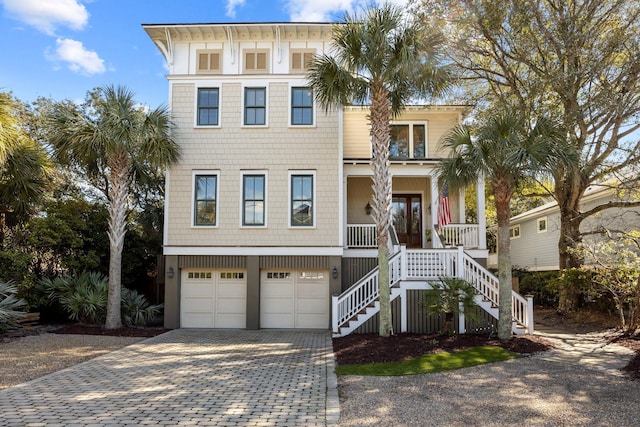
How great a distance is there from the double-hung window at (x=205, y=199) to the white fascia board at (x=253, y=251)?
2.85ft

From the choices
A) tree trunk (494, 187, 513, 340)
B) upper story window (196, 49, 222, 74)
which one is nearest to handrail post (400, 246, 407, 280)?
tree trunk (494, 187, 513, 340)

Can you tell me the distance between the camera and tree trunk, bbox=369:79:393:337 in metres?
11.9

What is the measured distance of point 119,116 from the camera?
1358cm

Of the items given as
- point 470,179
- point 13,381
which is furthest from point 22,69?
point 470,179

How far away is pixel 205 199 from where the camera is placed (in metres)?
15.5

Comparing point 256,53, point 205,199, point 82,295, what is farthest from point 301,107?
point 82,295

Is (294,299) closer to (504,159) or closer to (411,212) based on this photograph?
(411,212)

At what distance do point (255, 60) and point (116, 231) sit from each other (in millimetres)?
7180

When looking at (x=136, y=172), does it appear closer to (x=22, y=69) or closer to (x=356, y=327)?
(x=22, y=69)

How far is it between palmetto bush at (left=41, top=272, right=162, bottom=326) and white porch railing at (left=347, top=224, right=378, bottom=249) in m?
7.06

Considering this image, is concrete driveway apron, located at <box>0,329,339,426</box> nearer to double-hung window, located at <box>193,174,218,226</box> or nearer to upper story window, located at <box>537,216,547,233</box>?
double-hung window, located at <box>193,174,218,226</box>

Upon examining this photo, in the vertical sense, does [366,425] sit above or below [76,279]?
below

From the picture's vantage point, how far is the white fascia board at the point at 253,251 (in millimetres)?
15117

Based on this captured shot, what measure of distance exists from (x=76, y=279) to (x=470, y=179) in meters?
12.6
